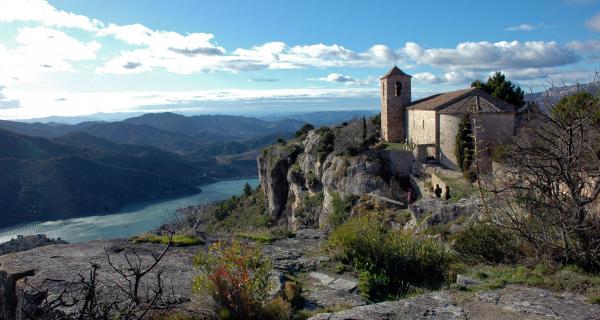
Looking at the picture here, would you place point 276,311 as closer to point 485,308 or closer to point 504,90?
point 485,308

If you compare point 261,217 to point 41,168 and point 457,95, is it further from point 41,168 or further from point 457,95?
point 41,168

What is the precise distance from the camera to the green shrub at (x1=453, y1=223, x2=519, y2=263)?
8406 mm

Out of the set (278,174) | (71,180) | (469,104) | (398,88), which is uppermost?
(398,88)

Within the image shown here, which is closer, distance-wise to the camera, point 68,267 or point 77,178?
point 68,267

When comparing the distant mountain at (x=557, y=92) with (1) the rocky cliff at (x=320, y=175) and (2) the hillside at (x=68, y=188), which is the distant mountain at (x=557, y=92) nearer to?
(1) the rocky cliff at (x=320, y=175)

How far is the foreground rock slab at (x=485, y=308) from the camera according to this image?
535 centimetres

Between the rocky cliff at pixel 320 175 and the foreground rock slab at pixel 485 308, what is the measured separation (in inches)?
732

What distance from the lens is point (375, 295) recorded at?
7.65 meters

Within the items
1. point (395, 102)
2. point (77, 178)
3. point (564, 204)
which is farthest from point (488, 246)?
point (77, 178)

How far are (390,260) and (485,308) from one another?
2748mm

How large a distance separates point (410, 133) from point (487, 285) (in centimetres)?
2513

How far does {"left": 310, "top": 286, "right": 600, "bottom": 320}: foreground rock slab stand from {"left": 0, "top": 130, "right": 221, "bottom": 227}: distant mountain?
89.4 m

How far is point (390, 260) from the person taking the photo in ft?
27.2

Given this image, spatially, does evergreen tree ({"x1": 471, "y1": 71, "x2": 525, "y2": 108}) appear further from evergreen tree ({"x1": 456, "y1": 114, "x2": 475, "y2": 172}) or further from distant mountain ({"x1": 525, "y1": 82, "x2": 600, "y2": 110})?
distant mountain ({"x1": 525, "y1": 82, "x2": 600, "y2": 110})
